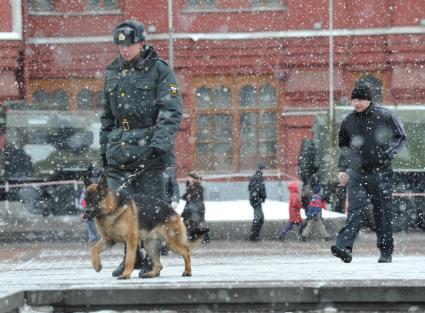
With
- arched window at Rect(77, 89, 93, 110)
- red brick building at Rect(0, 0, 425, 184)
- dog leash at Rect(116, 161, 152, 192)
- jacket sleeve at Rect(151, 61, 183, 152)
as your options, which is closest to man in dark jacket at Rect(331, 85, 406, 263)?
jacket sleeve at Rect(151, 61, 183, 152)

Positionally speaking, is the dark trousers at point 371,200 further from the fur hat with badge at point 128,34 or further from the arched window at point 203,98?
the arched window at point 203,98

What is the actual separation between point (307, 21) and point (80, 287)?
27043 mm

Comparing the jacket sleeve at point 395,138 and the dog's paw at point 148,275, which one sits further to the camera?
the jacket sleeve at point 395,138

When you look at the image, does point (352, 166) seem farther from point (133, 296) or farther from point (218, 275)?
point (133, 296)

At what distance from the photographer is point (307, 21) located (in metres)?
33.8

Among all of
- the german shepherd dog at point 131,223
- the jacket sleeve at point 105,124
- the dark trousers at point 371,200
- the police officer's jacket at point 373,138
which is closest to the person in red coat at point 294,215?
the dark trousers at point 371,200

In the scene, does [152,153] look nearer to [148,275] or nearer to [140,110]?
[140,110]

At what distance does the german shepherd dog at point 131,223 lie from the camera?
28.3ft

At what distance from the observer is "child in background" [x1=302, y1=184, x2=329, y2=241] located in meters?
22.0

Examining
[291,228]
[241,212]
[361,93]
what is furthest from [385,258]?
[241,212]

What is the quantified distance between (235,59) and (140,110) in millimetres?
25251

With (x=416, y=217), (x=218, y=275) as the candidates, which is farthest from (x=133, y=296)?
(x=416, y=217)

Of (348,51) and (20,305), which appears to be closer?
(20,305)

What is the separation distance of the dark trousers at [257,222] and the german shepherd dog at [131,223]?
13105 mm
